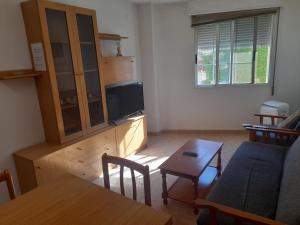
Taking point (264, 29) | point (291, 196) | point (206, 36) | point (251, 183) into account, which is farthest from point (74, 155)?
point (264, 29)

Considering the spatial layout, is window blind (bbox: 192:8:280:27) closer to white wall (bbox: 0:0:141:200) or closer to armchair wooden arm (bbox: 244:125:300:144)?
armchair wooden arm (bbox: 244:125:300:144)

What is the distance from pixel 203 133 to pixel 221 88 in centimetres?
96

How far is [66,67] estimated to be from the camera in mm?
2480

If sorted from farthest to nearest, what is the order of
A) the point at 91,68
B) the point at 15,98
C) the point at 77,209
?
the point at 91,68, the point at 15,98, the point at 77,209

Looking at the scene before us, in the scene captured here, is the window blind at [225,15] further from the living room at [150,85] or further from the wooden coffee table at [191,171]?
the wooden coffee table at [191,171]

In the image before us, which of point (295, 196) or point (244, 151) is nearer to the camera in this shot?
point (295, 196)

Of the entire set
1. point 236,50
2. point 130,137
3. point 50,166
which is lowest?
point 130,137

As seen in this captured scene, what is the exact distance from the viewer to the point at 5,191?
2.19m

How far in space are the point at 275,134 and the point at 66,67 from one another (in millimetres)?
2567

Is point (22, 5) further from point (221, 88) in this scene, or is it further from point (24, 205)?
point (221, 88)

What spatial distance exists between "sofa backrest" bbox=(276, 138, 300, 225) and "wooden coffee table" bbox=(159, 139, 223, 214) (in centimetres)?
69

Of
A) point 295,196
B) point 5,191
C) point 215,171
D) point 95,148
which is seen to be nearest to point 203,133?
point 215,171

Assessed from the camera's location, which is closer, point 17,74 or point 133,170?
point 133,170

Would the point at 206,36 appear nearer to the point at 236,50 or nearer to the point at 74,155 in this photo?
the point at 236,50
